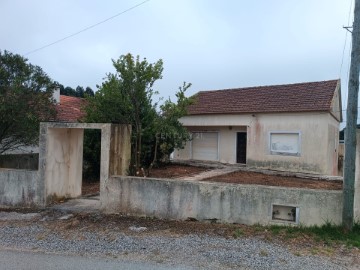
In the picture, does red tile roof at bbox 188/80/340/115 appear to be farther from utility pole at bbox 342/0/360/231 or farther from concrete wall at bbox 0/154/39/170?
utility pole at bbox 342/0/360/231

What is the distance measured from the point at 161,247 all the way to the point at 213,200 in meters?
2.16

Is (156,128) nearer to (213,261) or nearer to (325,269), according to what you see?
(213,261)

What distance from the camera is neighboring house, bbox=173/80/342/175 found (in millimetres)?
18172

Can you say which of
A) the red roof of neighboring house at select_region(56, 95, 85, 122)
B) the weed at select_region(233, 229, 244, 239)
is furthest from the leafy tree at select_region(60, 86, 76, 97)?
the weed at select_region(233, 229, 244, 239)

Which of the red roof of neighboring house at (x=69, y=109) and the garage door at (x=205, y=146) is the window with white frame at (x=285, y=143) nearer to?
the garage door at (x=205, y=146)

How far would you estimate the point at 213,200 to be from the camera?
837 centimetres

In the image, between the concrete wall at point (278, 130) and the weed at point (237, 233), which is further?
the concrete wall at point (278, 130)

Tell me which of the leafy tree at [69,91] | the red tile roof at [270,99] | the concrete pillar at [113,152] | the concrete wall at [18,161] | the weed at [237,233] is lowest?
the weed at [237,233]

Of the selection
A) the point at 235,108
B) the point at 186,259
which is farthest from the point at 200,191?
the point at 235,108

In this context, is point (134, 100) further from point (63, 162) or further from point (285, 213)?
point (285, 213)

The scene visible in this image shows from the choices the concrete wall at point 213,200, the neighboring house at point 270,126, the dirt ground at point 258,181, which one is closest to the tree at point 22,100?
the dirt ground at point 258,181

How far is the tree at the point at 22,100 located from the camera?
36.5 feet

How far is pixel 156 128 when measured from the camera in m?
11.5

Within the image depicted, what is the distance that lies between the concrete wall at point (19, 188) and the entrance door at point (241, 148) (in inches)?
545
